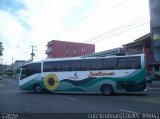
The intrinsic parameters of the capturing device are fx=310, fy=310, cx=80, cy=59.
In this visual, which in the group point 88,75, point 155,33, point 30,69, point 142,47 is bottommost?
point 88,75

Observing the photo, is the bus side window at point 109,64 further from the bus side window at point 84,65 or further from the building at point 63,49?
the building at point 63,49

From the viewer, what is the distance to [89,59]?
1015 inches

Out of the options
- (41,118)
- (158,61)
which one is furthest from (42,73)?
(158,61)

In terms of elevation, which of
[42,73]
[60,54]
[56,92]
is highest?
[60,54]

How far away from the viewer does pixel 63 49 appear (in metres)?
99.2

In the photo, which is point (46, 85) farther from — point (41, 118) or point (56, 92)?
point (41, 118)

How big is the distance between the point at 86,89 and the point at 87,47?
82.4 m

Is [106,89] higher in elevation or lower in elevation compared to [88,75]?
lower

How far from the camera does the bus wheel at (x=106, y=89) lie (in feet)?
80.3

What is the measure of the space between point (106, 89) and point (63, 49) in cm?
7508

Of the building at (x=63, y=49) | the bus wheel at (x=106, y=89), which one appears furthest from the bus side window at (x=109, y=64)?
the building at (x=63, y=49)

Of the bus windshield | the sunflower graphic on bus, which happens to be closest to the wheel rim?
the sunflower graphic on bus

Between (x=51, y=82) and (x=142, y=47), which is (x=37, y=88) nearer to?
(x=51, y=82)

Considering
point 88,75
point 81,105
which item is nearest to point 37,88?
point 88,75
